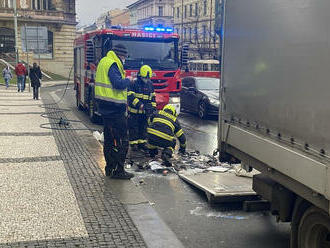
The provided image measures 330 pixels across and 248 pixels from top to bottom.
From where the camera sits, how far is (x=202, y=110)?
15.6 meters

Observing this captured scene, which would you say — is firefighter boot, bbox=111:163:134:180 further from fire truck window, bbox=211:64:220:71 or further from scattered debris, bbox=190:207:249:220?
fire truck window, bbox=211:64:220:71

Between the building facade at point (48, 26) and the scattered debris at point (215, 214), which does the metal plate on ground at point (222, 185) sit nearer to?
the scattered debris at point (215, 214)

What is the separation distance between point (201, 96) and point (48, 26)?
136 feet

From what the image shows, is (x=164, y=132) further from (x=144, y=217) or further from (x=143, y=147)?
(x=144, y=217)

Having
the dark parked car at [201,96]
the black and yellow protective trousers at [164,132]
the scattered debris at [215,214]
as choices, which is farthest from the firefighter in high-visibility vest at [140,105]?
the dark parked car at [201,96]

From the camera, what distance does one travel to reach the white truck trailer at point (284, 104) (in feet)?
Answer: 10.2

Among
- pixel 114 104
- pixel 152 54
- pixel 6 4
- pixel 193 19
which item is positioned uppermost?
pixel 193 19

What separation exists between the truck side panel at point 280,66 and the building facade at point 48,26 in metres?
48.1

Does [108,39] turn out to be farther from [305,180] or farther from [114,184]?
[305,180]

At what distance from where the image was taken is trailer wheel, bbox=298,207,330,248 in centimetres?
331

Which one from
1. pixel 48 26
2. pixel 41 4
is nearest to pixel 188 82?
pixel 48 26

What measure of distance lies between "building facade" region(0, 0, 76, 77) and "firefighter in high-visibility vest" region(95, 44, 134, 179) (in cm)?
4569

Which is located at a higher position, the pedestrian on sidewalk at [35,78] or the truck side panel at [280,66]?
the truck side panel at [280,66]

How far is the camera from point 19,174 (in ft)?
22.1
